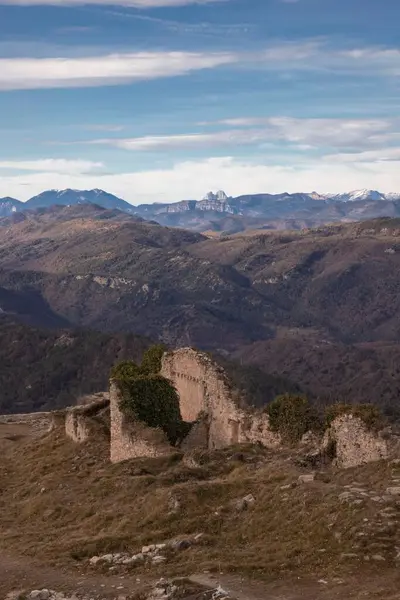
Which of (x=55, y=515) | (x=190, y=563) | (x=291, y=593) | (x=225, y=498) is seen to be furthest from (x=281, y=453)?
(x=291, y=593)

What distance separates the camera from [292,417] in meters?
33.0

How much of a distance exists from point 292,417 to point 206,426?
6.81 meters

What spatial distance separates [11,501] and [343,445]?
13701mm

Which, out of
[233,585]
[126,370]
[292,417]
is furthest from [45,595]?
[126,370]

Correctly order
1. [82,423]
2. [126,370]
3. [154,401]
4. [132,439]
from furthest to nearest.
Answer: [126,370] → [82,423] → [154,401] → [132,439]

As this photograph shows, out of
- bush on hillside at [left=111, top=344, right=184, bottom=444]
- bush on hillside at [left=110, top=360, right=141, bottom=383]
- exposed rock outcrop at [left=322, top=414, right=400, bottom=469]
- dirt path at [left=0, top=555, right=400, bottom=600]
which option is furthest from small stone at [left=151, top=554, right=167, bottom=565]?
bush on hillside at [left=110, top=360, right=141, bottom=383]

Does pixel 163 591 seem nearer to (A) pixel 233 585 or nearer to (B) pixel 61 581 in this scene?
(A) pixel 233 585

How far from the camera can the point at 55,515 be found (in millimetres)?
29156

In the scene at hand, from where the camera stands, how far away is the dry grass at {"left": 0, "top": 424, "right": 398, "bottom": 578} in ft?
63.3

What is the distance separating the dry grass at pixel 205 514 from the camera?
1928cm

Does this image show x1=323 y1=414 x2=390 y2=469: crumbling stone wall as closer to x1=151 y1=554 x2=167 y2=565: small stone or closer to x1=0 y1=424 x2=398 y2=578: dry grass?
x1=0 y1=424 x2=398 y2=578: dry grass

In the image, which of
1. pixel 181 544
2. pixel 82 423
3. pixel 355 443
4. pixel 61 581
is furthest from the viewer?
pixel 82 423

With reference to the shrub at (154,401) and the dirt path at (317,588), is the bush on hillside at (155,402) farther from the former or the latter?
the dirt path at (317,588)

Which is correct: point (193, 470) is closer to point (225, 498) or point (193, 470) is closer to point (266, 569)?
point (225, 498)
